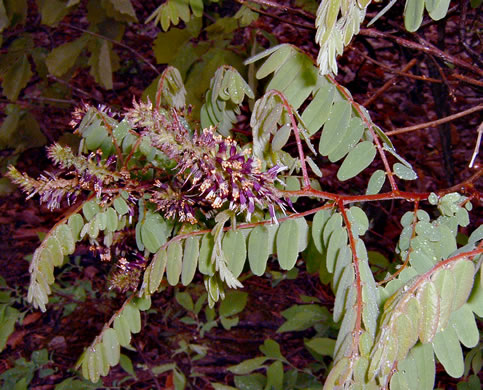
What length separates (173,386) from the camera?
2312 millimetres

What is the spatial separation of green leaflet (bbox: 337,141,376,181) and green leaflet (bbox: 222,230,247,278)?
0.24 metres

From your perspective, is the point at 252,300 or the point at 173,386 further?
the point at 252,300

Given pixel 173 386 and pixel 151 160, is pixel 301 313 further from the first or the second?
pixel 151 160

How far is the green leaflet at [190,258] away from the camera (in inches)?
38.7

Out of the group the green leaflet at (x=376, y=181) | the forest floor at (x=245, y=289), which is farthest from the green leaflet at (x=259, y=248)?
the forest floor at (x=245, y=289)

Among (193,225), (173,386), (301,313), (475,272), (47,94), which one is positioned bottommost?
(173,386)

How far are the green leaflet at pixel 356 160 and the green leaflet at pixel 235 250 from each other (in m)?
0.24

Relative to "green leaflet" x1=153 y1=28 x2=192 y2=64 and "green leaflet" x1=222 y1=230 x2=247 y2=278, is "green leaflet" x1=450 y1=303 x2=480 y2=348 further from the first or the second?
"green leaflet" x1=153 y1=28 x2=192 y2=64

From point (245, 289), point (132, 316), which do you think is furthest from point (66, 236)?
point (245, 289)

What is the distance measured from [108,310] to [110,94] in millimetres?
1941

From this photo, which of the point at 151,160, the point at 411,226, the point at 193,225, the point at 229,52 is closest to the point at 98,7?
the point at 229,52

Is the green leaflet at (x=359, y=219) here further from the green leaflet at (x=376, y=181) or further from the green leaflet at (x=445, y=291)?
the green leaflet at (x=445, y=291)

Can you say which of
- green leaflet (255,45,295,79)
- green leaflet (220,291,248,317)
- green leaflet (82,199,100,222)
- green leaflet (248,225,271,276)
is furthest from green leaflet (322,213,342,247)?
green leaflet (220,291,248,317)

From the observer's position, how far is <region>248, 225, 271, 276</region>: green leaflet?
3.22ft
